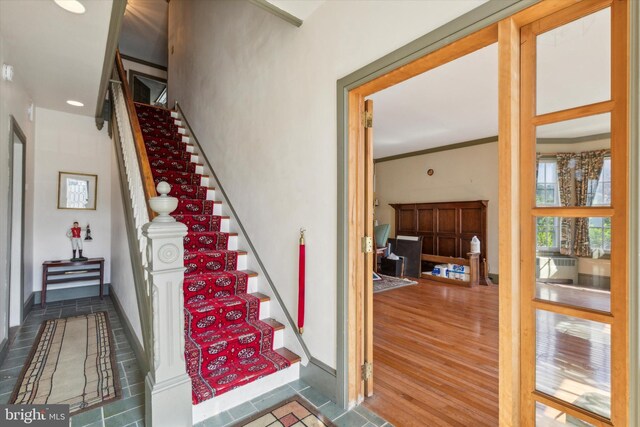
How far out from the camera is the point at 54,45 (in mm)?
2596

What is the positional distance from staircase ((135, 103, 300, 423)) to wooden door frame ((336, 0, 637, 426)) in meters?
0.62

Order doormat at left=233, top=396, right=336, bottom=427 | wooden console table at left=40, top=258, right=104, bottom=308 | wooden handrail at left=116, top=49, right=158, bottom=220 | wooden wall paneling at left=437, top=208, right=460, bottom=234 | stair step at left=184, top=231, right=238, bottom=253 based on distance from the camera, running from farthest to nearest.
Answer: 1. wooden wall paneling at left=437, top=208, right=460, bottom=234
2. wooden console table at left=40, top=258, right=104, bottom=308
3. stair step at left=184, top=231, right=238, bottom=253
4. wooden handrail at left=116, top=49, right=158, bottom=220
5. doormat at left=233, top=396, right=336, bottom=427

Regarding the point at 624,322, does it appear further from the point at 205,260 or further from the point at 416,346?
the point at 205,260

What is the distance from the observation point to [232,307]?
7.90 feet

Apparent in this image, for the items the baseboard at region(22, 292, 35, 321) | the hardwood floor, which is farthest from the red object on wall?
the baseboard at region(22, 292, 35, 321)

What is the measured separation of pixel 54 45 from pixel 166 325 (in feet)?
8.63

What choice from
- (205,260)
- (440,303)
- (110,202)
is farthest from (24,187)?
(440,303)

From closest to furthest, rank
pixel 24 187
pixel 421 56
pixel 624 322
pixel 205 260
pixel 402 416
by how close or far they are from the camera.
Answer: pixel 624 322, pixel 421 56, pixel 402 416, pixel 205 260, pixel 24 187

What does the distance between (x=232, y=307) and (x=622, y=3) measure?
2.62 meters

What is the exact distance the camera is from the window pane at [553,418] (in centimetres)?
116

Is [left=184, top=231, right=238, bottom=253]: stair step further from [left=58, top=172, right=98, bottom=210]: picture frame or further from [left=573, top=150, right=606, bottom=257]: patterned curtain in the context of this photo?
[left=573, top=150, right=606, bottom=257]: patterned curtain

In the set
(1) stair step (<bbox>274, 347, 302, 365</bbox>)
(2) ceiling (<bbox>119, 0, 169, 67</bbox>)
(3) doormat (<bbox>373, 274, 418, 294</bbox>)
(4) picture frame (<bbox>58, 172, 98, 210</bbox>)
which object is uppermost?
(2) ceiling (<bbox>119, 0, 169, 67</bbox>)

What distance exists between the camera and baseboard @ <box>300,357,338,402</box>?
2012 millimetres

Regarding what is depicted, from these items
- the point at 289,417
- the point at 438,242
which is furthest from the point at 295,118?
the point at 438,242
